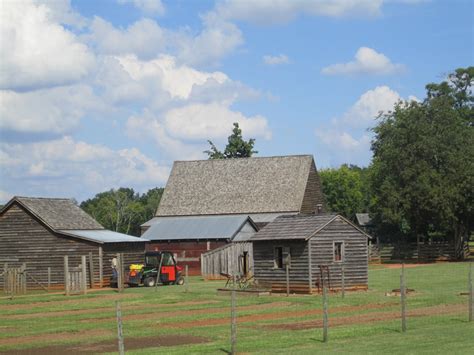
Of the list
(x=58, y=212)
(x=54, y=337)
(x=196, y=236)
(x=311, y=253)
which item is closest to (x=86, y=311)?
(x=54, y=337)

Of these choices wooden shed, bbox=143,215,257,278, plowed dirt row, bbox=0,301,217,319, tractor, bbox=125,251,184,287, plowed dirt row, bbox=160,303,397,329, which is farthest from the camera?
wooden shed, bbox=143,215,257,278

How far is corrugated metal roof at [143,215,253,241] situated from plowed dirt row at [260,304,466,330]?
3682cm

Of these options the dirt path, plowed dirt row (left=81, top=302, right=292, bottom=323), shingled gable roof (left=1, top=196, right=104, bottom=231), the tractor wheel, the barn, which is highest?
shingled gable roof (left=1, top=196, right=104, bottom=231)

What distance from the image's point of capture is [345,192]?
133 m

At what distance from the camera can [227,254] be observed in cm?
6194

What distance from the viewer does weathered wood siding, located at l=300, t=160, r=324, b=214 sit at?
78.8m

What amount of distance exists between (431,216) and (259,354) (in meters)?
55.0

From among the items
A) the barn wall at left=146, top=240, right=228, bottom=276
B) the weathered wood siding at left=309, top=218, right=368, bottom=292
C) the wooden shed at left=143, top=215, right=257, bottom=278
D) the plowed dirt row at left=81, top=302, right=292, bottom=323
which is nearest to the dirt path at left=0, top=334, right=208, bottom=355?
the plowed dirt row at left=81, top=302, right=292, bottom=323

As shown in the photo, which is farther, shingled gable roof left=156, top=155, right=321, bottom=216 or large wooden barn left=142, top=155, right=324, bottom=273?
shingled gable roof left=156, top=155, right=321, bottom=216

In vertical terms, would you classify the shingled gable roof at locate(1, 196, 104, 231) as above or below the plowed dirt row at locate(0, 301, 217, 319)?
above

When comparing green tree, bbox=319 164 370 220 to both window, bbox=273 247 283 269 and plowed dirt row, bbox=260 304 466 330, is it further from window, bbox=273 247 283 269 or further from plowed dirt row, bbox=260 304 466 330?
plowed dirt row, bbox=260 304 466 330

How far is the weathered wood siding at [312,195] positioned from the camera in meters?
78.8

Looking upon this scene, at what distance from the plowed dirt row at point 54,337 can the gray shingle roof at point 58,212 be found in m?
28.2

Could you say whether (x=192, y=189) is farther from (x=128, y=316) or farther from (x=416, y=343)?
(x=416, y=343)
